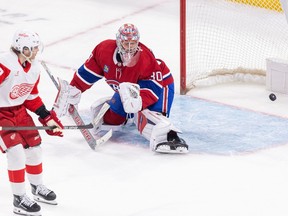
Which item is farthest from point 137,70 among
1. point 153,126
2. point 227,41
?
point 227,41

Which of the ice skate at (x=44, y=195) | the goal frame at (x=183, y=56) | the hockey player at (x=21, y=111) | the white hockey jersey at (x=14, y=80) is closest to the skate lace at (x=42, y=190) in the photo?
the ice skate at (x=44, y=195)

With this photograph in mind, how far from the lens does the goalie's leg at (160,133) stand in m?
6.18

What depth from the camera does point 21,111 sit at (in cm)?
539

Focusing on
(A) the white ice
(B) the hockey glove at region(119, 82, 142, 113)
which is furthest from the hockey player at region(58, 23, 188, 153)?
(A) the white ice

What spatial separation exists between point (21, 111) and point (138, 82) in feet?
3.52

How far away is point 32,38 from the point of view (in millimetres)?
5266

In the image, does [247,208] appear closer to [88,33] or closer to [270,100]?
[270,100]

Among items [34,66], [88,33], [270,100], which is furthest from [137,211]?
[88,33]

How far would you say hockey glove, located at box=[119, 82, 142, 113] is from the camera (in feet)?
19.8

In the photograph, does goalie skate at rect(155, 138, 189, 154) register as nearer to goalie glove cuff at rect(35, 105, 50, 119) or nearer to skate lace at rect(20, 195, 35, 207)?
goalie glove cuff at rect(35, 105, 50, 119)

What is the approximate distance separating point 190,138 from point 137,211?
42.1 inches

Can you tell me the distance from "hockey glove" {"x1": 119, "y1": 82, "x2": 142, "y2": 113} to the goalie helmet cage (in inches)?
46.1

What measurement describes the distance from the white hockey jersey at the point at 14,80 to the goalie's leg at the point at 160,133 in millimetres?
1081

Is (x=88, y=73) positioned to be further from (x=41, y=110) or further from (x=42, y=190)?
(x=42, y=190)
